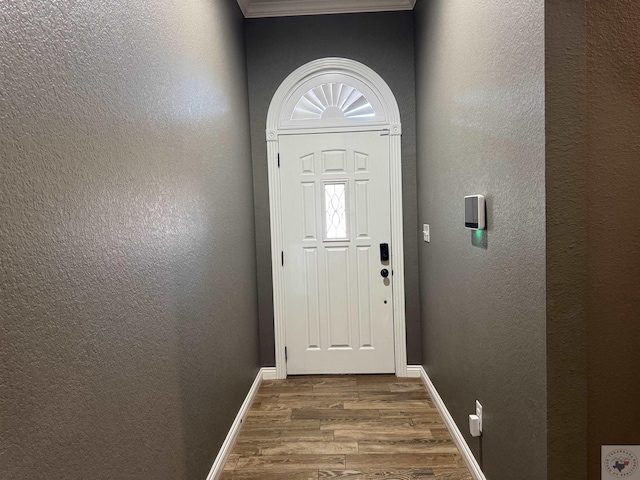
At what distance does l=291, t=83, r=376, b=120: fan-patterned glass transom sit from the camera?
3.32m

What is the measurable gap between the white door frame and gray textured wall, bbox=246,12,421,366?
0.05m

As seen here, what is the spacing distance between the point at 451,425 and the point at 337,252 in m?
1.48

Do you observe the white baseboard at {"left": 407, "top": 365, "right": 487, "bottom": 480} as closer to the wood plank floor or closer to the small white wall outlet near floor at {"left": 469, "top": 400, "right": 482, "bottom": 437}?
the wood plank floor

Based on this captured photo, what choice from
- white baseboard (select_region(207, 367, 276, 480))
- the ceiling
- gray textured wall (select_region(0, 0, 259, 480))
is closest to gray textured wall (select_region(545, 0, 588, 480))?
gray textured wall (select_region(0, 0, 259, 480))

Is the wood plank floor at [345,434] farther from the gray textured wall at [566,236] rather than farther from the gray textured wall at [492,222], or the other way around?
the gray textured wall at [566,236]

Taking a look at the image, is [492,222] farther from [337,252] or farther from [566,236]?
[337,252]

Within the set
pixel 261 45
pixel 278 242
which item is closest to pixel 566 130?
pixel 278 242

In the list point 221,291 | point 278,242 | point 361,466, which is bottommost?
point 361,466

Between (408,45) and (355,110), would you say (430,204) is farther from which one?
(408,45)

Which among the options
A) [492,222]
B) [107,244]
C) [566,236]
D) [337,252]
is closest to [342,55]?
[337,252]

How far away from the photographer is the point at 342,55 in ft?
10.7

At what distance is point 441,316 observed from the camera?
2.67 m

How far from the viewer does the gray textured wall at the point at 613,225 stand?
49.2 inches

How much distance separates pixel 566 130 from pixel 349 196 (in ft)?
7.02
